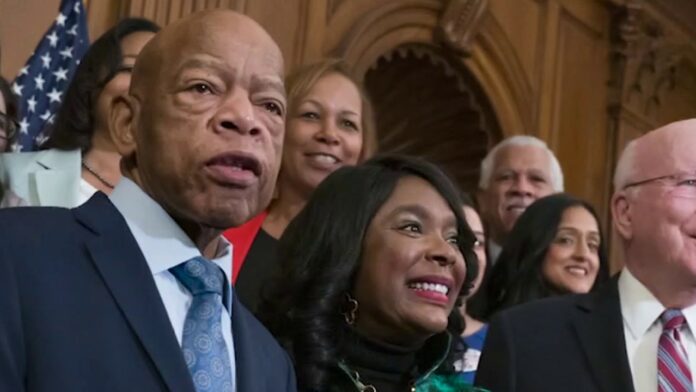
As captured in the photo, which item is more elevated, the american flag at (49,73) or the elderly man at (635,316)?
the american flag at (49,73)

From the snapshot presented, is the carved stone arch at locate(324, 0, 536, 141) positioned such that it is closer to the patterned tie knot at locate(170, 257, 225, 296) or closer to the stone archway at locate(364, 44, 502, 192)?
the stone archway at locate(364, 44, 502, 192)

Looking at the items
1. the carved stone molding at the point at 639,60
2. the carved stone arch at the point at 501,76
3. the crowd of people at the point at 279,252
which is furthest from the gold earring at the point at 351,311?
the carved stone molding at the point at 639,60

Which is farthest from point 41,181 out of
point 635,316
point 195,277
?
point 635,316

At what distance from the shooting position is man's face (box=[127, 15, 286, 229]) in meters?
1.34

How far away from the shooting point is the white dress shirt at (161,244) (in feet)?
4.48

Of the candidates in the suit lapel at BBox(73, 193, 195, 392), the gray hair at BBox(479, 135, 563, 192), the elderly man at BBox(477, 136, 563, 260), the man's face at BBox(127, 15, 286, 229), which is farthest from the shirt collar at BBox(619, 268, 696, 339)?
the gray hair at BBox(479, 135, 563, 192)

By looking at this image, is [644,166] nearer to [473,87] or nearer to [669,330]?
[669,330]

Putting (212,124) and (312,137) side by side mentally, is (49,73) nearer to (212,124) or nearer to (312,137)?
(312,137)

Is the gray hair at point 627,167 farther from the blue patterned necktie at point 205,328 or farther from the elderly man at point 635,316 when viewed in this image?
the blue patterned necktie at point 205,328

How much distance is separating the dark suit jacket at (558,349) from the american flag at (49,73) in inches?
Answer: 54.9

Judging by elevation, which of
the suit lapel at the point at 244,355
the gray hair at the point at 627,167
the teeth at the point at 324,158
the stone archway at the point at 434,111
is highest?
the stone archway at the point at 434,111

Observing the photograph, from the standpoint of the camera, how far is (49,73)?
121 inches

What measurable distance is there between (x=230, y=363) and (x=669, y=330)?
121cm

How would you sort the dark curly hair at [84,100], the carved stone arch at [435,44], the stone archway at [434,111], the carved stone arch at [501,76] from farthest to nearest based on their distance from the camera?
the carved stone arch at [501,76]
the stone archway at [434,111]
the carved stone arch at [435,44]
the dark curly hair at [84,100]
